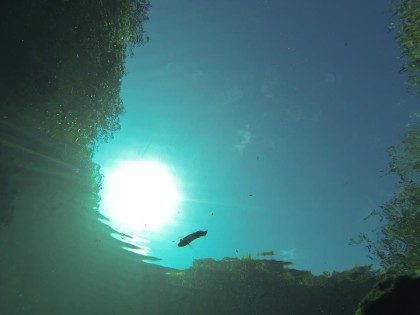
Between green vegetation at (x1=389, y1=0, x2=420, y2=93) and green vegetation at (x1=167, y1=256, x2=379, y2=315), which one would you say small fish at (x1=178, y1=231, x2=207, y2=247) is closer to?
green vegetation at (x1=389, y1=0, x2=420, y2=93)

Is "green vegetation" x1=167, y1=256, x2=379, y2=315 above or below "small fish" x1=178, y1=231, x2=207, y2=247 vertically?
above

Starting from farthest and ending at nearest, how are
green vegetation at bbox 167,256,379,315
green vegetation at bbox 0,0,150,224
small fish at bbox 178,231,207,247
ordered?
green vegetation at bbox 167,256,379,315 < green vegetation at bbox 0,0,150,224 < small fish at bbox 178,231,207,247

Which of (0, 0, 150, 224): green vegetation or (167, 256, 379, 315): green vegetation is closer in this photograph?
(0, 0, 150, 224): green vegetation

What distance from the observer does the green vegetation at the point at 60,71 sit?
9852mm

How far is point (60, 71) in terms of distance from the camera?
36.1ft

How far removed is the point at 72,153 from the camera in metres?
18.1

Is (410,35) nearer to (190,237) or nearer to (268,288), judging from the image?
(190,237)

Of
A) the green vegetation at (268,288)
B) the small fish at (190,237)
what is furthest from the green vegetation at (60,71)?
the green vegetation at (268,288)

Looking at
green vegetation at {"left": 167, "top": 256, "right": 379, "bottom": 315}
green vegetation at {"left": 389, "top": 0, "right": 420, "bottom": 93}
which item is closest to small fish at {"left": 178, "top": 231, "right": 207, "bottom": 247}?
green vegetation at {"left": 389, "top": 0, "right": 420, "bottom": 93}

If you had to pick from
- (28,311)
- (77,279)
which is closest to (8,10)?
(77,279)

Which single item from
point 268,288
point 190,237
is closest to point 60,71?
point 190,237

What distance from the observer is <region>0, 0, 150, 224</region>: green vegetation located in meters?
9.85

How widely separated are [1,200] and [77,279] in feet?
93.2

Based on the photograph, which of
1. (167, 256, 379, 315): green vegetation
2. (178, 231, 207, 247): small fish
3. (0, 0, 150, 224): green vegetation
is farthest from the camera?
(167, 256, 379, 315): green vegetation
